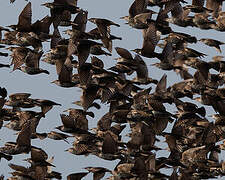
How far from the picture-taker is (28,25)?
1171 inches

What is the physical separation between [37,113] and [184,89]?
5422 millimetres

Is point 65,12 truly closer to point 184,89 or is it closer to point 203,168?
point 184,89

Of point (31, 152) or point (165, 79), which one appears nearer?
point (31, 152)

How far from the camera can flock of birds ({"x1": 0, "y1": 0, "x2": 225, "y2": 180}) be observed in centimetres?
2973

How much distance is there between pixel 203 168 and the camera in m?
29.5

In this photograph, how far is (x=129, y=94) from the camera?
1271 inches

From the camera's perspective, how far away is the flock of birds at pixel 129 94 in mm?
29734

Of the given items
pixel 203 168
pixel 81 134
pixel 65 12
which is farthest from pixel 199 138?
pixel 65 12

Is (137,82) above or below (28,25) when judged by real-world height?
below

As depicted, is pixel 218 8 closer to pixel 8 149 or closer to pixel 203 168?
pixel 203 168

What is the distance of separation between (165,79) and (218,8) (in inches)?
139

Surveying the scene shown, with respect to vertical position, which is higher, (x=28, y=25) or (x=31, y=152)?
(x=28, y=25)

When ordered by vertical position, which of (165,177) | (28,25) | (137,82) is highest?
(28,25)

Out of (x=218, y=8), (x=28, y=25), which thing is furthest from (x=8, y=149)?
(x=218, y=8)
